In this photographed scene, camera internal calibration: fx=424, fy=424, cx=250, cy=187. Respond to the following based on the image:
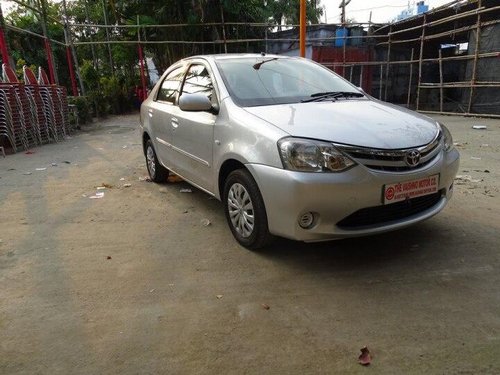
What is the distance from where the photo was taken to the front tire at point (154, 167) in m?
5.41

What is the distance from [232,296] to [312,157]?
104 cm

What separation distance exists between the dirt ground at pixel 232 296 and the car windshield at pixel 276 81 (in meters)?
1.23

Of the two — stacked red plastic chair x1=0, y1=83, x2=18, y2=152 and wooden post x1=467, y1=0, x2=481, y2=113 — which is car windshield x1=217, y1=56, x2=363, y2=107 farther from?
wooden post x1=467, y1=0, x2=481, y2=113

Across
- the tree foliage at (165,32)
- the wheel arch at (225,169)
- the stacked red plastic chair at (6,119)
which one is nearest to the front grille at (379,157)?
the wheel arch at (225,169)

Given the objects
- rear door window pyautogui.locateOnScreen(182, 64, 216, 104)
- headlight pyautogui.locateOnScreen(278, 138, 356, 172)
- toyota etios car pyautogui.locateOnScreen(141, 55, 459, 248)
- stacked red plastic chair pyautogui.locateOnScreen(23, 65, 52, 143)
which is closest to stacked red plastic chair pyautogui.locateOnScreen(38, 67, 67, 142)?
stacked red plastic chair pyautogui.locateOnScreen(23, 65, 52, 143)

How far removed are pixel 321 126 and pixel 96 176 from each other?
426 cm

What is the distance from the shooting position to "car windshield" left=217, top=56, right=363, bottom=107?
363 cm

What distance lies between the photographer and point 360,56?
17.0m

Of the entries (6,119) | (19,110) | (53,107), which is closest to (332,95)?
(6,119)

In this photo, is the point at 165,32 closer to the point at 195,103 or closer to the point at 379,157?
the point at 195,103

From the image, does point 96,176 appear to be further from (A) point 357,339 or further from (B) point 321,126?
(A) point 357,339

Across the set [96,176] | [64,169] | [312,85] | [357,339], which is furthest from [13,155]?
[357,339]

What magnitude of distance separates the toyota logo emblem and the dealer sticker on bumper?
0.40ft

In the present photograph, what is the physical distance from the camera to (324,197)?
2727mm
